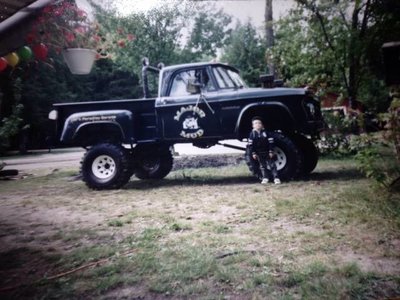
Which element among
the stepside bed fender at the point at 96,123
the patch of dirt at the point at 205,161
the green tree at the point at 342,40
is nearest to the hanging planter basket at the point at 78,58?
the green tree at the point at 342,40


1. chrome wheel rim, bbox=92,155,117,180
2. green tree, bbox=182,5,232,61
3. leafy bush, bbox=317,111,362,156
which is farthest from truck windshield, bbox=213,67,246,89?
leafy bush, bbox=317,111,362,156

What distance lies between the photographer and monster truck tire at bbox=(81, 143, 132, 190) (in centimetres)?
529

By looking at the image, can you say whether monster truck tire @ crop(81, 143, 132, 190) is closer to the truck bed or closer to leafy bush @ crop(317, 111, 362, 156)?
the truck bed

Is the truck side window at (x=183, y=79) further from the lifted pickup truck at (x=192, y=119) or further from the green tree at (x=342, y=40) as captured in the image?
the green tree at (x=342, y=40)

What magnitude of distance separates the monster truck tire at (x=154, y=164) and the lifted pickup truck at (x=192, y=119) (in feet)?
2.53

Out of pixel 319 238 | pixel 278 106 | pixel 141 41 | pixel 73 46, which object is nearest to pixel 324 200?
pixel 319 238

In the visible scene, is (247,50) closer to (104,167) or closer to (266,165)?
(266,165)

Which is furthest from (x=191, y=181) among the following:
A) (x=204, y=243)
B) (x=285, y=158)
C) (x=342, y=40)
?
(x=342, y=40)

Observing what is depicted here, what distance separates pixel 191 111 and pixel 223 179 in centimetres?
141

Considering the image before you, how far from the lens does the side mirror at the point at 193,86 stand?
5066 millimetres

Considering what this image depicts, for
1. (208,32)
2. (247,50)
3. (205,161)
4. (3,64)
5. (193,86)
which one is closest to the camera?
(3,64)

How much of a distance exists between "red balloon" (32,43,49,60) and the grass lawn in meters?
1.62

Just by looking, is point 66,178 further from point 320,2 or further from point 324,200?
point 320,2

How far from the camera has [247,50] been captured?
4023 mm
